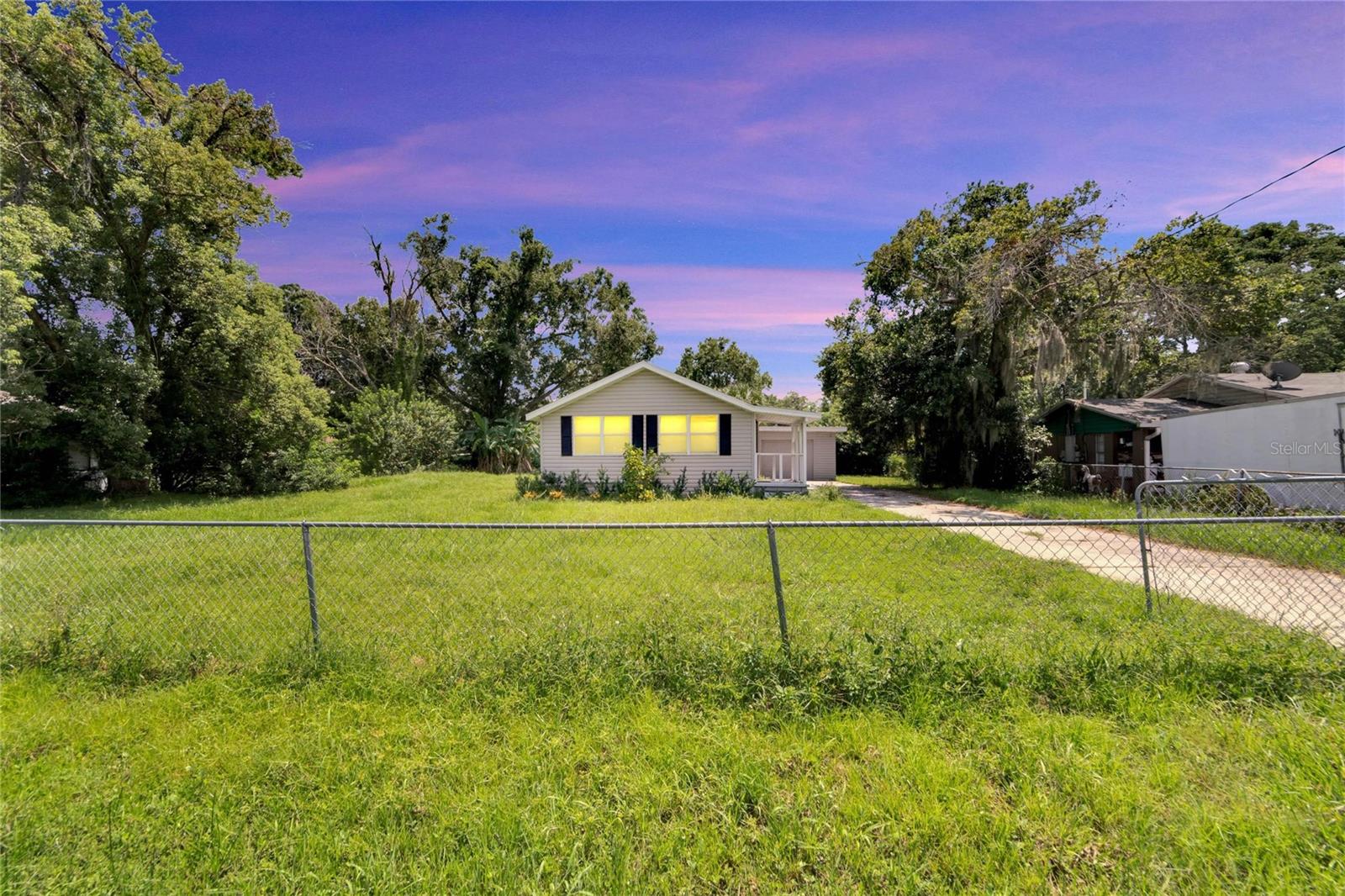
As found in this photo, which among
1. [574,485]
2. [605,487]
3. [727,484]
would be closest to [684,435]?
[727,484]

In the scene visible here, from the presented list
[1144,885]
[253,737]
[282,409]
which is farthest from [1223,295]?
[282,409]

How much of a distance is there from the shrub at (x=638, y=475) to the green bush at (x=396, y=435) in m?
12.7

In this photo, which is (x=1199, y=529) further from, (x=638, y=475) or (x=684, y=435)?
(x=684, y=435)

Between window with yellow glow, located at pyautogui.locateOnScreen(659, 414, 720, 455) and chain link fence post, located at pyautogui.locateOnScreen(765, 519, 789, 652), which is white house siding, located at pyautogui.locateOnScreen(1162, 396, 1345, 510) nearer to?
chain link fence post, located at pyautogui.locateOnScreen(765, 519, 789, 652)

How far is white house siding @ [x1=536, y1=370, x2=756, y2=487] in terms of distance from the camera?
53.0 ft

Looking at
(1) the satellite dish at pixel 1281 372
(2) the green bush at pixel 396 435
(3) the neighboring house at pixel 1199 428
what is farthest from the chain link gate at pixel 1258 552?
(2) the green bush at pixel 396 435

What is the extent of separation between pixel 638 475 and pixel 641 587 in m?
9.06

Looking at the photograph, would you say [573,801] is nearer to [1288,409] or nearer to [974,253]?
[1288,409]

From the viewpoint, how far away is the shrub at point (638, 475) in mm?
14773

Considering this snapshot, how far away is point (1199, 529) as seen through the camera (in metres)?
6.84

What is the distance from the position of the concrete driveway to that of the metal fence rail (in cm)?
5

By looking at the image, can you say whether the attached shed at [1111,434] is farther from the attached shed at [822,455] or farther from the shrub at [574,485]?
the shrub at [574,485]

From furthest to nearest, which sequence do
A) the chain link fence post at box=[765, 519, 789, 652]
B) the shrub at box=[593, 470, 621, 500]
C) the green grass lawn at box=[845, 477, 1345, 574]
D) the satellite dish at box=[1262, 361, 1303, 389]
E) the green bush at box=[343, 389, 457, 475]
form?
1. the green bush at box=[343, 389, 457, 475]
2. the shrub at box=[593, 470, 621, 500]
3. the satellite dish at box=[1262, 361, 1303, 389]
4. the green grass lawn at box=[845, 477, 1345, 574]
5. the chain link fence post at box=[765, 519, 789, 652]

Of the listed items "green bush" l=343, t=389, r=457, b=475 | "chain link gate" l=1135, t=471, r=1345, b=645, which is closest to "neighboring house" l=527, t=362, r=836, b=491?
"chain link gate" l=1135, t=471, r=1345, b=645
